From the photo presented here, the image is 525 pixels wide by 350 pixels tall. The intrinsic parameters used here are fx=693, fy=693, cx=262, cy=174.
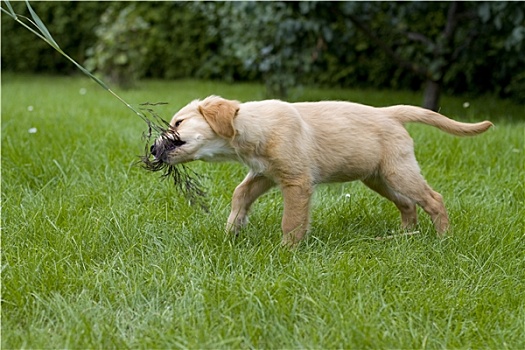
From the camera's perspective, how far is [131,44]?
10.5m

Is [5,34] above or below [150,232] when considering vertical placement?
below

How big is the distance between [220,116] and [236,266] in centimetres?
61

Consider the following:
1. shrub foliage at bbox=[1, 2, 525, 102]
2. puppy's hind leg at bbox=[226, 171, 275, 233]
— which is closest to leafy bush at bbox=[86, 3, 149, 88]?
shrub foliage at bbox=[1, 2, 525, 102]

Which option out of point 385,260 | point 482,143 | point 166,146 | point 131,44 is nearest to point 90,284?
point 166,146

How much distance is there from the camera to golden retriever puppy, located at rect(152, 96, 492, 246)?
9.45ft

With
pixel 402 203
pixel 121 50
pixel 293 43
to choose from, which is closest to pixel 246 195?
pixel 402 203

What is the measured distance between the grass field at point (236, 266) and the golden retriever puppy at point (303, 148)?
0.16 meters

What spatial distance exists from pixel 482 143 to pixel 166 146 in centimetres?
286

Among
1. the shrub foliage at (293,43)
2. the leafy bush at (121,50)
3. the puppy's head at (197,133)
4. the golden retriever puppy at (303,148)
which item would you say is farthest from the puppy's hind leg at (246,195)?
the leafy bush at (121,50)

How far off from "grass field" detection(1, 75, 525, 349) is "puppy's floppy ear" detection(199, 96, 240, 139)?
1.54ft

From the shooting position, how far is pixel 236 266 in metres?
2.73

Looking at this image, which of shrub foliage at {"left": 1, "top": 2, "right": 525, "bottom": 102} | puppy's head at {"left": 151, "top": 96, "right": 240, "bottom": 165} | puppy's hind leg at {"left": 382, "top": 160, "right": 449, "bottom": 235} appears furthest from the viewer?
shrub foliage at {"left": 1, "top": 2, "right": 525, "bottom": 102}

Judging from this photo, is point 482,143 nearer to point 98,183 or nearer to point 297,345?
point 98,183

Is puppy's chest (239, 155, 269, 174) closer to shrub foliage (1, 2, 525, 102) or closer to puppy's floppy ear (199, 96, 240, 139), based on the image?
puppy's floppy ear (199, 96, 240, 139)
